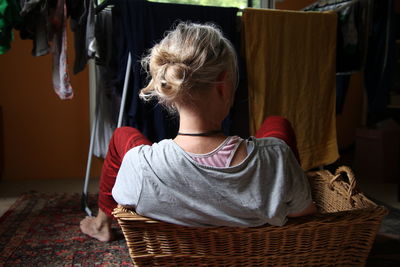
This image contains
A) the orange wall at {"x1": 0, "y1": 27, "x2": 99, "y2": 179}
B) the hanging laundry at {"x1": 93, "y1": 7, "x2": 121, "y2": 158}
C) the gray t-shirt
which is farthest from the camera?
the orange wall at {"x1": 0, "y1": 27, "x2": 99, "y2": 179}

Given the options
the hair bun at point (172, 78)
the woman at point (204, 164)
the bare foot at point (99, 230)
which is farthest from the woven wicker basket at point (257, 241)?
the bare foot at point (99, 230)

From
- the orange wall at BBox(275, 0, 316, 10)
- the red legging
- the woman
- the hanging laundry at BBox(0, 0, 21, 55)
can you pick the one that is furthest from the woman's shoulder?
the orange wall at BBox(275, 0, 316, 10)

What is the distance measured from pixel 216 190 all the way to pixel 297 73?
1.13m

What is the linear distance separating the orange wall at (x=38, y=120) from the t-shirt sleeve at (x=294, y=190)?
1831 millimetres

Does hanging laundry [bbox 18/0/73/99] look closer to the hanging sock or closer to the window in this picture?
the hanging sock

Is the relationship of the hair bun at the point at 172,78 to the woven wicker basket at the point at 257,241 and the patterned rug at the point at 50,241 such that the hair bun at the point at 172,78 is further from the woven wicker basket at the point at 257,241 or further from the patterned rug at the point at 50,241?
the patterned rug at the point at 50,241

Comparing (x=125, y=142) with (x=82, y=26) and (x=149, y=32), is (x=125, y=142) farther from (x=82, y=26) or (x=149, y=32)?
(x=82, y=26)

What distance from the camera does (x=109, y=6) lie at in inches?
59.7

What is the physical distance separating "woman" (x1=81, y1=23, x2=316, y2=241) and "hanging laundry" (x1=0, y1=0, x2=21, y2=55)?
95cm

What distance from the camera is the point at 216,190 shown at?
708mm

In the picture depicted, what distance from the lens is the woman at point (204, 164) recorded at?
707mm

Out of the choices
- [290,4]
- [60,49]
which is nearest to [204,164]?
[60,49]

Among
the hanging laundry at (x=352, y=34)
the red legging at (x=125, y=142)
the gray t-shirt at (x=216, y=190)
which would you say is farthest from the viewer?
the hanging laundry at (x=352, y=34)

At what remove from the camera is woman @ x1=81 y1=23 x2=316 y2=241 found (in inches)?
27.8
